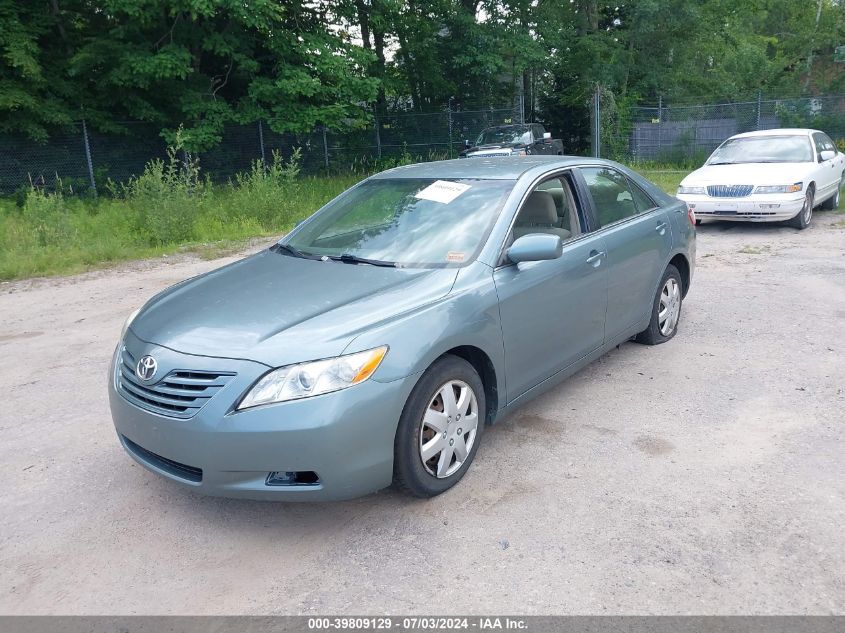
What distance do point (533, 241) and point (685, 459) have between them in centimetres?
148

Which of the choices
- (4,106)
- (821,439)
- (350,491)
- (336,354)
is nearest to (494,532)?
(350,491)

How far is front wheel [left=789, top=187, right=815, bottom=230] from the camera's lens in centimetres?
1132

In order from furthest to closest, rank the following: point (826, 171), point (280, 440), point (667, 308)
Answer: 1. point (826, 171)
2. point (667, 308)
3. point (280, 440)

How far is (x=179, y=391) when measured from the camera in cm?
315

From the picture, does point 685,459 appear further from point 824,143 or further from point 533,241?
point 824,143

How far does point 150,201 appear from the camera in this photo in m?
12.2

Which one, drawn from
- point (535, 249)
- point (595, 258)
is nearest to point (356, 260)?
point (535, 249)

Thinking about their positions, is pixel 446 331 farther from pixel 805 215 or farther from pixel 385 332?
pixel 805 215

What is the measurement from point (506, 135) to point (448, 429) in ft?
61.5

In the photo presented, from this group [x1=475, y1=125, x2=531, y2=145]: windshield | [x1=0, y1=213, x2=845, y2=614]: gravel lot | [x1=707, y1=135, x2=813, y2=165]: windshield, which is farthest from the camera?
[x1=475, y1=125, x2=531, y2=145]: windshield

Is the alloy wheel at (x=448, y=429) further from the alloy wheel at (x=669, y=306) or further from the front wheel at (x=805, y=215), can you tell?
the front wheel at (x=805, y=215)

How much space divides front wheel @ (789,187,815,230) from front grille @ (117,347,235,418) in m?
10.8

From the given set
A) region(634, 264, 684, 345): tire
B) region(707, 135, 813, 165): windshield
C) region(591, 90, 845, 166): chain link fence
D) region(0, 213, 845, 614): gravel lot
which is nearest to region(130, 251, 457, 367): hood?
region(0, 213, 845, 614): gravel lot

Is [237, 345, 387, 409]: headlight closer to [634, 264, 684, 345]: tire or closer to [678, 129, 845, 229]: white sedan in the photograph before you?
[634, 264, 684, 345]: tire
